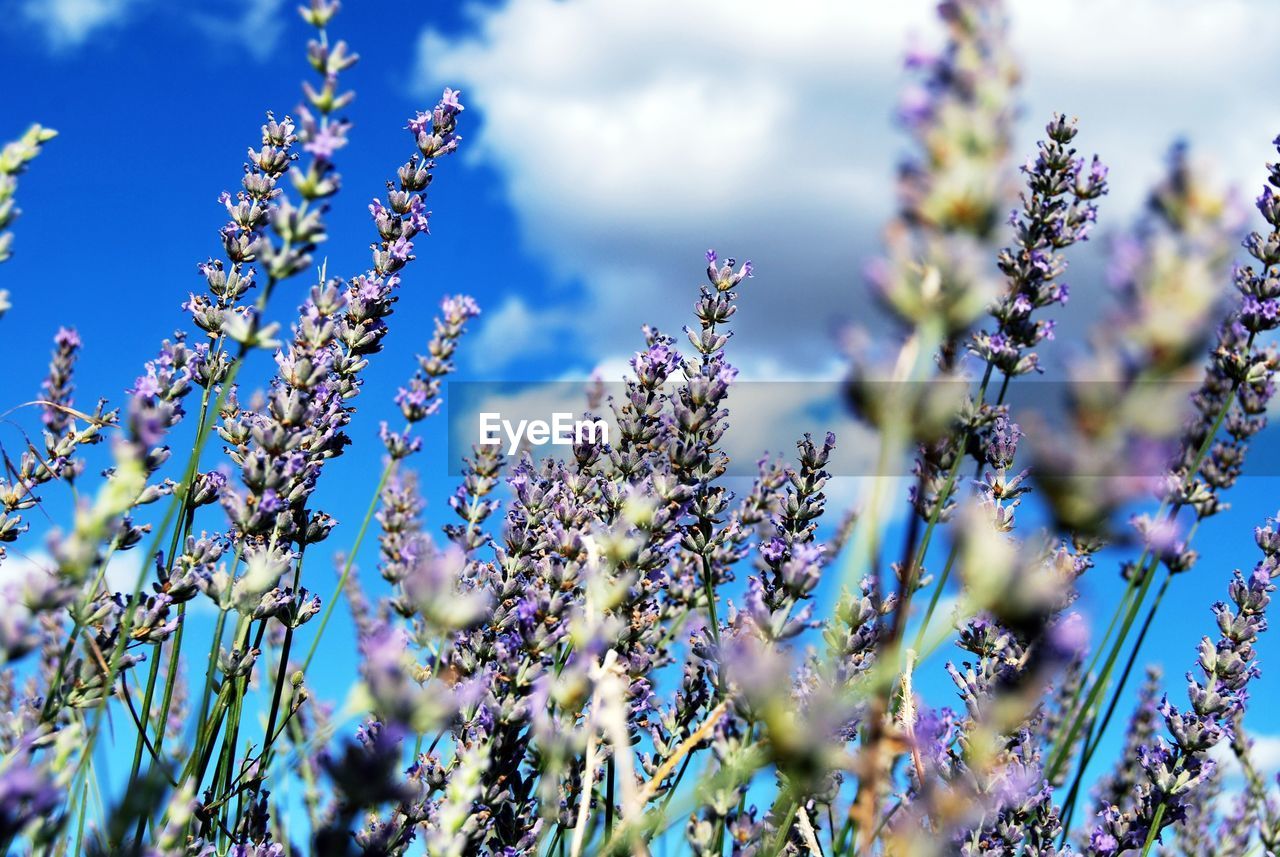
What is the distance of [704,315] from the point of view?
8.66 feet

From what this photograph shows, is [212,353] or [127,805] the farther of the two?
[212,353]

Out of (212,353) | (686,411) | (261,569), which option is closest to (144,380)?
(212,353)

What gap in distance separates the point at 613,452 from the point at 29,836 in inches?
52.9

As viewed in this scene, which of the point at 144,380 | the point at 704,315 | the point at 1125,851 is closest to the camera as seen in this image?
the point at 144,380

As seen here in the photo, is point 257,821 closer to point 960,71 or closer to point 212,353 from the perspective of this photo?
point 212,353

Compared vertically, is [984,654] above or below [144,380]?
below

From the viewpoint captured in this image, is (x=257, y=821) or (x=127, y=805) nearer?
(x=127, y=805)

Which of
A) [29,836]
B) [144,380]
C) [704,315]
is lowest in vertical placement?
[29,836]

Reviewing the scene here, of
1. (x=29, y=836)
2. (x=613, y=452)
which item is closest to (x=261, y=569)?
(x=29, y=836)

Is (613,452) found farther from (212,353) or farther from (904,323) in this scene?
(904,323)

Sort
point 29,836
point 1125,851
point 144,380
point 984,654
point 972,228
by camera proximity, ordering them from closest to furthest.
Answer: point 972,228 < point 29,836 < point 144,380 < point 984,654 < point 1125,851

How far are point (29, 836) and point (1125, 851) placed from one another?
2.25 meters

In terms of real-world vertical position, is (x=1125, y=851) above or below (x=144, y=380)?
below

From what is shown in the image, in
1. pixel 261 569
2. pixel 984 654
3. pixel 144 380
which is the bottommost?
pixel 261 569
